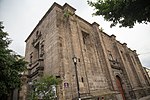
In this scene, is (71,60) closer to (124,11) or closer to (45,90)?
(45,90)

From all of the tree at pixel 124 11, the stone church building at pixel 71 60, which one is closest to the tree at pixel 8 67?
the stone church building at pixel 71 60

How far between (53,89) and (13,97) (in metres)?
4.74

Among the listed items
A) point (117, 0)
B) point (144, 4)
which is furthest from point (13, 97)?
point (144, 4)

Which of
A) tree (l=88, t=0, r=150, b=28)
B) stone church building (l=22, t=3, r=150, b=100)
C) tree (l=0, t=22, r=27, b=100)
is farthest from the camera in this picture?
stone church building (l=22, t=3, r=150, b=100)

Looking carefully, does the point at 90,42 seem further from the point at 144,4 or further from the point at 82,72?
the point at 144,4

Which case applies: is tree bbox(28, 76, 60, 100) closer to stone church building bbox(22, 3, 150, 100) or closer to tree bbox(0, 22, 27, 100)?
stone church building bbox(22, 3, 150, 100)

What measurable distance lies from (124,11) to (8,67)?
8.16 m

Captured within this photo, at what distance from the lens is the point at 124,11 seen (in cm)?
716

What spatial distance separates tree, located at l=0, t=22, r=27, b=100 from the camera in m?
7.75

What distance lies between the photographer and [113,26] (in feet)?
27.1

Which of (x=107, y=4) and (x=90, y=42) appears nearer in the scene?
(x=107, y=4)

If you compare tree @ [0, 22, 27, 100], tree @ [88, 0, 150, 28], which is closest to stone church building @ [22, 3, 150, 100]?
tree @ [0, 22, 27, 100]

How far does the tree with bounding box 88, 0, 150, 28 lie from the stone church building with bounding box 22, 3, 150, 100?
3.78 m

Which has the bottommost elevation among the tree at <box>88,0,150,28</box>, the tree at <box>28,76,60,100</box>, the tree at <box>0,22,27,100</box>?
the tree at <box>28,76,60,100</box>
